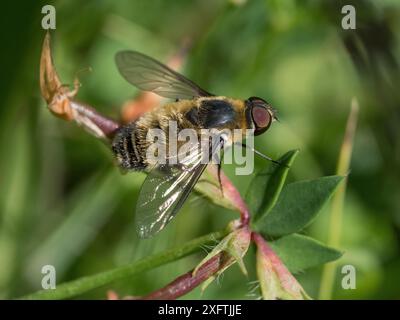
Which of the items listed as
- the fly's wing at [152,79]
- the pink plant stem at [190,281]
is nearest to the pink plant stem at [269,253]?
the pink plant stem at [190,281]

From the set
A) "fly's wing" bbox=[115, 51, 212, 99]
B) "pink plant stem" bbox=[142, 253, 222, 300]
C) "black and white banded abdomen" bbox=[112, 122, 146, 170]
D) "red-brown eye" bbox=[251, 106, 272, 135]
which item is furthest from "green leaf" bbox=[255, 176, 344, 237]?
"fly's wing" bbox=[115, 51, 212, 99]

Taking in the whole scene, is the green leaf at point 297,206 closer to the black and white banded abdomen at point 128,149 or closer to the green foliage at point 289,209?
the green foliage at point 289,209

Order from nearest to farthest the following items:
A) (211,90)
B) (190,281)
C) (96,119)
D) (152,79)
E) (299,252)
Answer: (190,281)
(299,252)
(96,119)
(152,79)
(211,90)

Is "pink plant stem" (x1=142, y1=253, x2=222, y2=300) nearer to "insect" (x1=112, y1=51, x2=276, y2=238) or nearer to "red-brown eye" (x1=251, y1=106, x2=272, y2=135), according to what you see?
"insect" (x1=112, y1=51, x2=276, y2=238)

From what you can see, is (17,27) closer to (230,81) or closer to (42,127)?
(42,127)

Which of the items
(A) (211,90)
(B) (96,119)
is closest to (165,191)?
(B) (96,119)

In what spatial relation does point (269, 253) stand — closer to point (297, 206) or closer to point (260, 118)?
point (297, 206)
